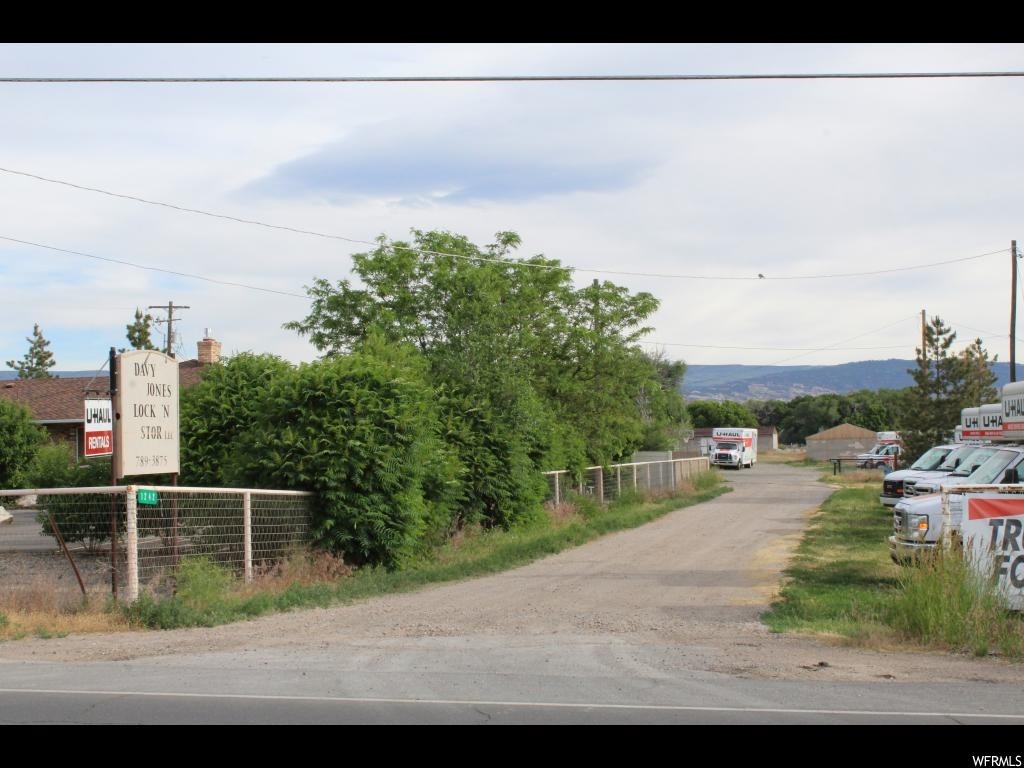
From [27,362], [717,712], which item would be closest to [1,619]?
[717,712]

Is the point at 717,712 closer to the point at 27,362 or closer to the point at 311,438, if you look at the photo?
the point at 311,438

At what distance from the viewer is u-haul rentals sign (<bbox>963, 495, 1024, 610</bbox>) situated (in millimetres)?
11148

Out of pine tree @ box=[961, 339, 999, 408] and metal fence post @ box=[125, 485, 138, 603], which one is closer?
metal fence post @ box=[125, 485, 138, 603]

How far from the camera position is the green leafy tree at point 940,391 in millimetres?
44125

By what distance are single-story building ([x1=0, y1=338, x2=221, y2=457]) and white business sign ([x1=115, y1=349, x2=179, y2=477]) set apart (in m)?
27.9

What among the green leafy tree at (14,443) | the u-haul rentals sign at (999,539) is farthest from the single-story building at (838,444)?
the u-haul rentals sign at (999,539)

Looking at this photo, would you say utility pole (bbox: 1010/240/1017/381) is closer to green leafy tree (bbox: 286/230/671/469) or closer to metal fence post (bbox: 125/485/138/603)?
green leafy tree (bbox: 286/230/671/469)

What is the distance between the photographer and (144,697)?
8008 mm

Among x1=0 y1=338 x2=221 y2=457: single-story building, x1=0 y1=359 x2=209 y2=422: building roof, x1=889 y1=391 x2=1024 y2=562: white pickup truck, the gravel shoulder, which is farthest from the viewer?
x1=0 y1=359 x2=209 y2=422: building roof

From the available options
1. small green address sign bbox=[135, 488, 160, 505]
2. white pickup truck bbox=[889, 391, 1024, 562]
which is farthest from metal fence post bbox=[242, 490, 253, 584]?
white pickup truck bbox=[889, 391, 1024, 562]

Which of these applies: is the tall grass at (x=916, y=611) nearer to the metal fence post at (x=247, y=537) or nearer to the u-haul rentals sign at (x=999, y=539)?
the u-haul rentals sign at (x=999, y=539)

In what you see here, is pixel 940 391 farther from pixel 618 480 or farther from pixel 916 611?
pixel 916 611

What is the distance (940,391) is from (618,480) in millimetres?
19081
